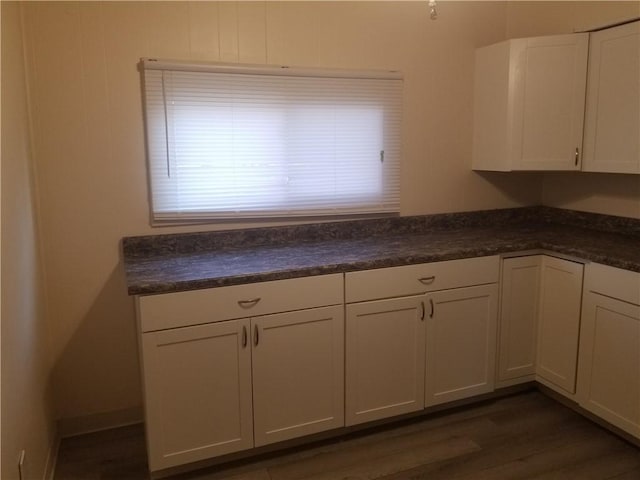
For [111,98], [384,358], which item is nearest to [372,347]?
[384,358]

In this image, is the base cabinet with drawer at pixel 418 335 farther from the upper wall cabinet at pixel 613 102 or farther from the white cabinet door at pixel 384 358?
the upper wall cabinet at pixel 613 102

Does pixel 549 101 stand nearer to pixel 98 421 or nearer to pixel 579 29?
pixel 579 29

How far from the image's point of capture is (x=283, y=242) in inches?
107

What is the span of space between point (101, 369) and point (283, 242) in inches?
43.2

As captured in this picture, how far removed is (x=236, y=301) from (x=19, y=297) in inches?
31.2

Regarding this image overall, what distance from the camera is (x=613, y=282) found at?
231 cm

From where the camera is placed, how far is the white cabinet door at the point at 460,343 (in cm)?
252

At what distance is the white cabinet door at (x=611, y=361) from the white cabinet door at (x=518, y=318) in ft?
0.96

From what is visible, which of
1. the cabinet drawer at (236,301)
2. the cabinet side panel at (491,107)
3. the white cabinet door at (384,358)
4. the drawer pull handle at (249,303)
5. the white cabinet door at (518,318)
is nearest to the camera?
the cabinet drawer at (236,301)

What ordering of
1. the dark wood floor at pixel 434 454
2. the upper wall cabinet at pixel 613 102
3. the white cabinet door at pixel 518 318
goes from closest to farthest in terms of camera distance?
the dark wood floor at pixel 434 454 < the upper wall cabinet at pixel 613 102 < the white cabinet door at pixel 518 318

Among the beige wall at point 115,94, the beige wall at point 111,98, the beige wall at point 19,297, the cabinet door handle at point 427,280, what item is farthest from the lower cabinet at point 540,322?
the beige wall at point 19,297

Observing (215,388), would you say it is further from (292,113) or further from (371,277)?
(292,113)

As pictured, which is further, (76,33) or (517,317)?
(517,317)

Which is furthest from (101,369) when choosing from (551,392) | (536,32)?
(536,32)
